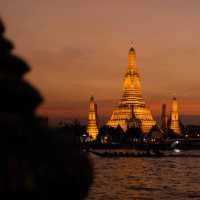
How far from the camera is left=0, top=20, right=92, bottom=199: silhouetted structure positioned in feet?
16.0

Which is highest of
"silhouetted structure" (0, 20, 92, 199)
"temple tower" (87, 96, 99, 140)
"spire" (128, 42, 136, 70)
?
"spire" (128, 42, 136, 70)

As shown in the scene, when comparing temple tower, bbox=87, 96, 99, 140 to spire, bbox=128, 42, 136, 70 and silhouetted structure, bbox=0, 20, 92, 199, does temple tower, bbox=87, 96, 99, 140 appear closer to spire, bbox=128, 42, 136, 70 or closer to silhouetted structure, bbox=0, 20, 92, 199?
spire, bbox=128, 42, 136, 70

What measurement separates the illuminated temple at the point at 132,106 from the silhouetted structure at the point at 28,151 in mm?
131360

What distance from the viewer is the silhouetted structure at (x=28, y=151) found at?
16.0 feet

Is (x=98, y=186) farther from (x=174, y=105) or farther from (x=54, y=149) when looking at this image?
(x=174, y=105)

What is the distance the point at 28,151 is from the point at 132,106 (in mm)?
132281

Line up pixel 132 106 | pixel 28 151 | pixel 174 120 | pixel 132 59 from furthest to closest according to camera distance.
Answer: pixel 174 120, pixel 132 59, pixel 132 106, pixel 28 151

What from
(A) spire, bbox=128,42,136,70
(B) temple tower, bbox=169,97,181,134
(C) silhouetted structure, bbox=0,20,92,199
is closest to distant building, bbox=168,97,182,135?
(B) temple tower, bbox=169,97,181,134

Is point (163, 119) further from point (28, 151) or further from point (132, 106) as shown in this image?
point (28, 151)

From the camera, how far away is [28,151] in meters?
5.03

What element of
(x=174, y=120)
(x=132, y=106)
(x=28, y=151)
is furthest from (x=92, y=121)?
(x=28, y=151)

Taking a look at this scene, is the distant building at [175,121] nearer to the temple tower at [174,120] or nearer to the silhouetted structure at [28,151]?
the temple tower at [174,120]

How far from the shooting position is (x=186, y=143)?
142500mm

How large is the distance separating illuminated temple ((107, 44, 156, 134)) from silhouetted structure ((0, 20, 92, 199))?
131m
